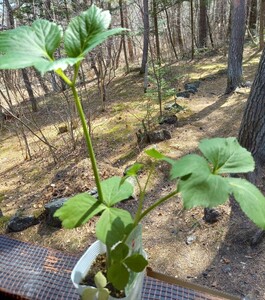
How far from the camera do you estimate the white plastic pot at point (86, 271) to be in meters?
0.64

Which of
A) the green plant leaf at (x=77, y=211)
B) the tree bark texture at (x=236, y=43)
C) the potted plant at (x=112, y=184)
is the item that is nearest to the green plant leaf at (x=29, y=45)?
the potted plant at (x=112, y=184)

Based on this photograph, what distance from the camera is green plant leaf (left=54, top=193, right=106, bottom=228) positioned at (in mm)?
555

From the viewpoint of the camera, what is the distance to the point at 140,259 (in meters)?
0.56

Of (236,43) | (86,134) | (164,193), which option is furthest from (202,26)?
(86,134)

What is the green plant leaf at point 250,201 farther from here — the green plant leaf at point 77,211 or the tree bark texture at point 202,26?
the tree bark texture at point 202,26

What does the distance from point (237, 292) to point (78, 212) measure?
1768mm

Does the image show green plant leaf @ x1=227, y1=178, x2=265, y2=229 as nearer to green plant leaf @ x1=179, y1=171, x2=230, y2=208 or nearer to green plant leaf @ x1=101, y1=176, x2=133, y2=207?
green plant leaf @ x1=179, y1=171, x2=230, y2=208

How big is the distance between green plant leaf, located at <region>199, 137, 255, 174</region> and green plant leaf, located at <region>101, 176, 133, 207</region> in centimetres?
18

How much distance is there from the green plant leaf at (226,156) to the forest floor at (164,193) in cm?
169

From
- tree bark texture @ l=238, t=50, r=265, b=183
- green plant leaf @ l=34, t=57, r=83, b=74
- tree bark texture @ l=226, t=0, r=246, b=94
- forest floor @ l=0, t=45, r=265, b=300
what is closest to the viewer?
green plant leaf @ l=34, t=57, r=83, b=74

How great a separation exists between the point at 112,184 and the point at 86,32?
1.04 ft

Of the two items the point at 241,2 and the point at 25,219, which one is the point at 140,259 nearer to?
the point at 25,219

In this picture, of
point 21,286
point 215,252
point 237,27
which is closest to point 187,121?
point 237,27

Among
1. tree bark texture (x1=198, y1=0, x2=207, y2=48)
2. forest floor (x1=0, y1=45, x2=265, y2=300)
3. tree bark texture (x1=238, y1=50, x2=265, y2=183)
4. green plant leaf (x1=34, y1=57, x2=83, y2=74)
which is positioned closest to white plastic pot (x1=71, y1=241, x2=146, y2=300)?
green plant leaf (x1=34, y1=57, x2=83, y2=74)
